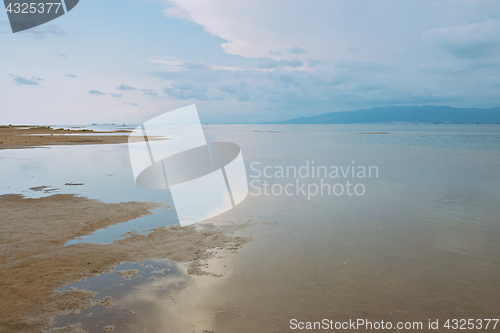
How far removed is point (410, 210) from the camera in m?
11.0

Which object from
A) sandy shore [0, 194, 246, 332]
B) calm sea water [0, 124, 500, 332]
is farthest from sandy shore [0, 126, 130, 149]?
sandy shore [0, 194, 246, 332]

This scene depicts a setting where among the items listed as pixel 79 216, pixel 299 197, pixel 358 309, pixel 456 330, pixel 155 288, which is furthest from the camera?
pixel 299 197

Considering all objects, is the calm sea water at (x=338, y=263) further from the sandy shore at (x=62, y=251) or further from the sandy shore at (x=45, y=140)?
the sandy shore at (x=45, y=140)

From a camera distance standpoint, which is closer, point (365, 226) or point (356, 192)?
point (365, 226)

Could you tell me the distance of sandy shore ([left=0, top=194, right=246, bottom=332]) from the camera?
5.15 meters

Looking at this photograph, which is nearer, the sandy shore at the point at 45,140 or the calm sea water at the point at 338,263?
the calm sea water at the point at 338,263

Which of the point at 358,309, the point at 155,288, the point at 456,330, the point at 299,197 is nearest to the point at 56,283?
the point at 155,288

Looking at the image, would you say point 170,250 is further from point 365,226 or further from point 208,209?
point 365,226

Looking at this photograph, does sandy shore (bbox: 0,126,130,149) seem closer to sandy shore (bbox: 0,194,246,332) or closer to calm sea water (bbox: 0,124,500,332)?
calm sea water (bbox: 0,124,500,332)

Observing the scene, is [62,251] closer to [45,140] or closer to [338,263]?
[338,263]

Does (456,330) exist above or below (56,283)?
below

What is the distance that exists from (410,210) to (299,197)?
4290 millimetres

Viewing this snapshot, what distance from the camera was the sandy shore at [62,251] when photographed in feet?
16.9

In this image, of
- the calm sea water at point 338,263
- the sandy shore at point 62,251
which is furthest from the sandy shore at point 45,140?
the sandy shore at point 62,251
